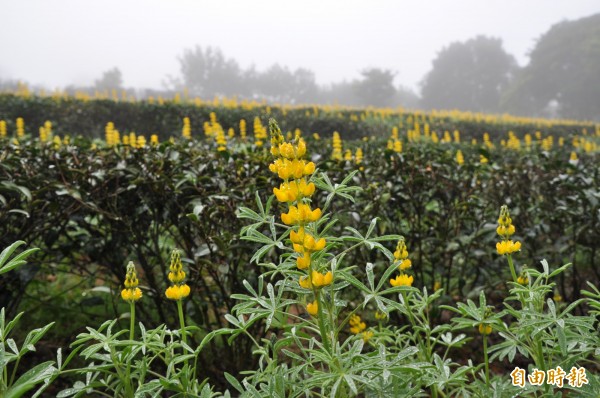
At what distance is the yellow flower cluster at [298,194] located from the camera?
99 cm

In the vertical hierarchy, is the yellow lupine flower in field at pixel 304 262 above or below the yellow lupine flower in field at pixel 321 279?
above

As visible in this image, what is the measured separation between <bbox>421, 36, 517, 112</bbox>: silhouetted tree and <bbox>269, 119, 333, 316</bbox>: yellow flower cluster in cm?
6576

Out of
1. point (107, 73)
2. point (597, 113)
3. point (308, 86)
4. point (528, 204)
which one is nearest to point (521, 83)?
point (597, 113)

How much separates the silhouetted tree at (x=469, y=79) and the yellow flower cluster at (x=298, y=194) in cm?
6576

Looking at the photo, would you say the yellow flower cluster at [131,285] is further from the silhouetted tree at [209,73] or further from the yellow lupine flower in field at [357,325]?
the silhouetted tree at [209,73]

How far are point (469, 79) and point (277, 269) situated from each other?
6994cm

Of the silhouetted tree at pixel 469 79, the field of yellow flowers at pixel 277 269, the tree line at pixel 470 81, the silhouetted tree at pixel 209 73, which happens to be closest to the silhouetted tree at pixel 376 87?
the tree line at pixel 470 81

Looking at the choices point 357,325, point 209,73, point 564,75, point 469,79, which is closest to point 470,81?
point 469,79

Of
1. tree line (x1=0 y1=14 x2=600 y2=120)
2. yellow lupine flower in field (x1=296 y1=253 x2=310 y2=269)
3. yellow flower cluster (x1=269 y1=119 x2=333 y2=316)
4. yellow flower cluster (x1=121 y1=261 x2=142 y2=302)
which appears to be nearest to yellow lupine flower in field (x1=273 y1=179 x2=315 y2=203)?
yellow flower cluster (x1=269 y1=119 x2=333 y2=316)

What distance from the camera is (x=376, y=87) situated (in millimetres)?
58281

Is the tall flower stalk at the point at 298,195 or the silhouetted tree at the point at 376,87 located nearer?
the tall flower stalk at the point at 298,195

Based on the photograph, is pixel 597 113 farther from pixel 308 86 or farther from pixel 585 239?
pixel 585 239

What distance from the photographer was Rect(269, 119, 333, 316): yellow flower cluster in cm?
99

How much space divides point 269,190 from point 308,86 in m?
77.7
